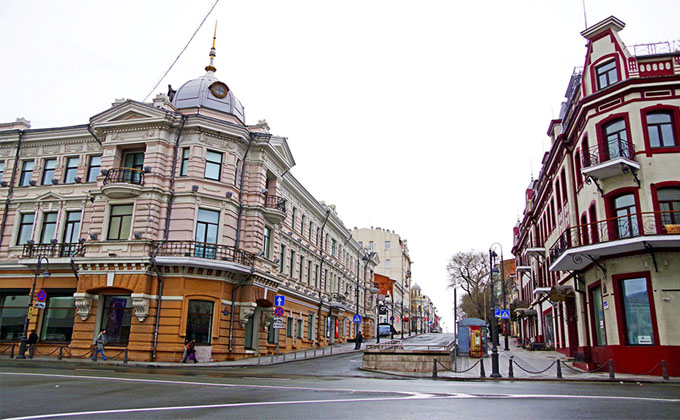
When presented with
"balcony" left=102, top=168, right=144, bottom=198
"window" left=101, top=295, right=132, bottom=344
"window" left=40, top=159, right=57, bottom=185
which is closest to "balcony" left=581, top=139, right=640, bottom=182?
"balcony" left=102, top=168, right=144, bottom=198

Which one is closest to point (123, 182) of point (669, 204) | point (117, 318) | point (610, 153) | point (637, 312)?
point (117, 318)

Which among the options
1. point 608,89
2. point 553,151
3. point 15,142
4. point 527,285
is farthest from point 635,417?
point 527,285

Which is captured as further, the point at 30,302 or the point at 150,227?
the point at 30,302

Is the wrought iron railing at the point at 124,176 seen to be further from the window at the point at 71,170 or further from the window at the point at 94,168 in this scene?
the window at the point at 71,170

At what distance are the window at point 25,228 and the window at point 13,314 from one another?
335 cm

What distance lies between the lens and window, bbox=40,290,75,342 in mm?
28672

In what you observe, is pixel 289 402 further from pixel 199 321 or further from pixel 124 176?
pixel 124 176

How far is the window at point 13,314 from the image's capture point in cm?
2962

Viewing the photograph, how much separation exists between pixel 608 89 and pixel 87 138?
95.4 feet

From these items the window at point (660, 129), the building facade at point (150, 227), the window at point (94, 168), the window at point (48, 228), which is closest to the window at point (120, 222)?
the building facade at point (150, 227)

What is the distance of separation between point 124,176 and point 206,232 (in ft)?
18.8

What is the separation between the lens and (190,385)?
44.5 feet

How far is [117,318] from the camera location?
27500 millimetres

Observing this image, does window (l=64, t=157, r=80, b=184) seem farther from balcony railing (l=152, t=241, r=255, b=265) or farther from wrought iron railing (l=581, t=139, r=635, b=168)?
wrought iron railing (l=581, t=139, r=635, b=168)
